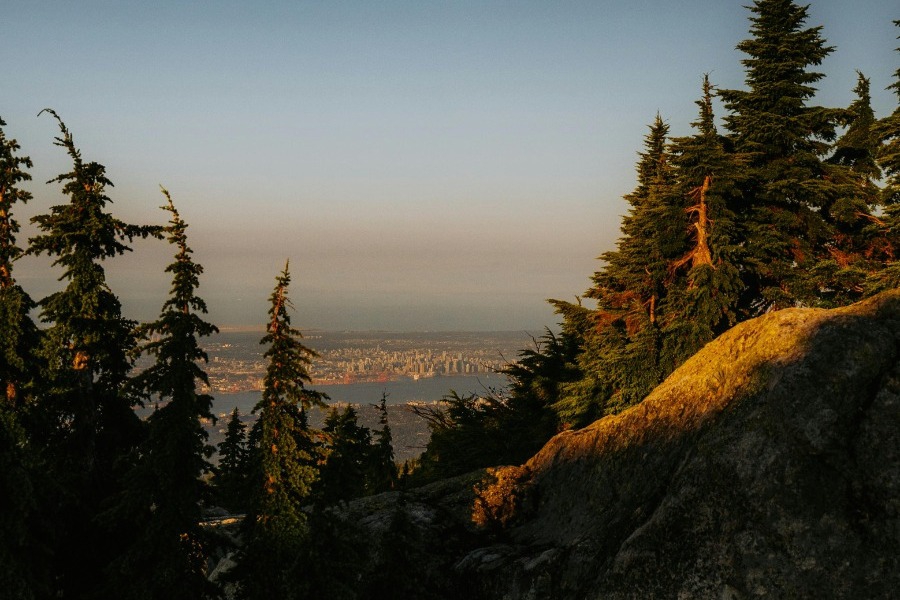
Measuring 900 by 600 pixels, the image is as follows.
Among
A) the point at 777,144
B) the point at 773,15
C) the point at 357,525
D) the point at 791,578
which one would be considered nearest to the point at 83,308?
the point at 357,525

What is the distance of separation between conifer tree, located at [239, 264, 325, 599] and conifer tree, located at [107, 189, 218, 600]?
62.7 inches

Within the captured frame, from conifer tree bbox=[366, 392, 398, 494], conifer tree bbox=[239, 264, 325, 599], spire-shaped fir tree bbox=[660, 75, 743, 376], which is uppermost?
spire-shaped fir tree bbox=[660, 75, 743, 376]

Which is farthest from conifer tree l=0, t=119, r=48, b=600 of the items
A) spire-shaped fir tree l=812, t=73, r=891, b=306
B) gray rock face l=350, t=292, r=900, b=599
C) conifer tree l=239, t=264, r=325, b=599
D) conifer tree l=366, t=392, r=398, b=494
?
spire-shaped fir tree l=812, t=73, r=891, b=306

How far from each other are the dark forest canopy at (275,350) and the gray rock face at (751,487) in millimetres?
4842

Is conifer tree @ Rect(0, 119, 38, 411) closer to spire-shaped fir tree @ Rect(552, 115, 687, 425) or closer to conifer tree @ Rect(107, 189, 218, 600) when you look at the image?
conifer tree @ Rect(107, 189, 218, 600)

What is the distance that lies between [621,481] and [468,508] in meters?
6.49

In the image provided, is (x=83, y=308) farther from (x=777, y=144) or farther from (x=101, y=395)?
(x=777, y=144)

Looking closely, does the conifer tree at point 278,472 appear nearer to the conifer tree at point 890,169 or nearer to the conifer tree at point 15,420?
the conifer tree at point 15,420

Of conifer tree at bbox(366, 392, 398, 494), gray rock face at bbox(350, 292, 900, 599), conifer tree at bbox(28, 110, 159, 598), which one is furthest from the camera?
conifer tree at bbox(366, 392, 398, 494)

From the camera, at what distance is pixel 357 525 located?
Answer: 20.1 metres

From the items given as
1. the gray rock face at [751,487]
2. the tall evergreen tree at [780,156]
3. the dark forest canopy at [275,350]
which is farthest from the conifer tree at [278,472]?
the tall evergreen tree at [780,156]

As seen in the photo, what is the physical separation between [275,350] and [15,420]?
693cm

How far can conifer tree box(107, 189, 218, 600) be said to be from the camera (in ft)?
49.4

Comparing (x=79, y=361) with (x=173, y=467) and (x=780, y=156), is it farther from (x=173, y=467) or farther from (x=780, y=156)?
(x=780, y=156)
